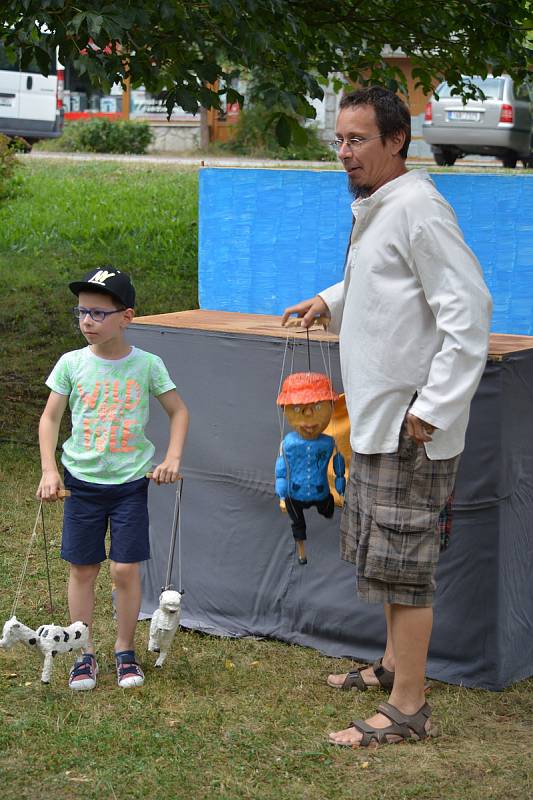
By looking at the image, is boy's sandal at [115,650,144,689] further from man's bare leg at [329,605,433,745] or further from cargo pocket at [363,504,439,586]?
cargo pocket at [363,504,439,586]

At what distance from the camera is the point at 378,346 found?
344 centimetres

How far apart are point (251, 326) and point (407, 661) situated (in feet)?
4.94

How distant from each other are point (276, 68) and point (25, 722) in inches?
188

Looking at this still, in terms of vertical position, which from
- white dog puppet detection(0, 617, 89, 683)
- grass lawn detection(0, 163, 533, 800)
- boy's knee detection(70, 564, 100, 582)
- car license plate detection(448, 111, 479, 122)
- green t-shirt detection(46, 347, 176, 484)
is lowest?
grass lawn detection(0, 163, 533, 800)

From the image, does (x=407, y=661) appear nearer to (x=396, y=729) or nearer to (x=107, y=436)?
(x=396, y=729)

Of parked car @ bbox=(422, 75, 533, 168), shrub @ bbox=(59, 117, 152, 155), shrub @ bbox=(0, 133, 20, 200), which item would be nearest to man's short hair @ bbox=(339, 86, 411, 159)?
shrub @ bbox=(0, 133, 20, 200)

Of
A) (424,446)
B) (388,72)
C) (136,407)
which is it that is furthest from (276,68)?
(424,446)

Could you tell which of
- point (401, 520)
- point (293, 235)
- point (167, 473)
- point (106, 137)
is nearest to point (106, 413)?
point (167, 473)

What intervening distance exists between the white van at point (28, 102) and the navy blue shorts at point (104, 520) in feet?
51.3

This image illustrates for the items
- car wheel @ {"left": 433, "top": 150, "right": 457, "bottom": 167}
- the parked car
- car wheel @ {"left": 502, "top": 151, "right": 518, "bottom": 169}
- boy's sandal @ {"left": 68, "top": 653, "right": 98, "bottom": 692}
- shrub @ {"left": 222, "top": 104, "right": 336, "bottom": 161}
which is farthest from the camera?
shrub @ {"left": 222, "top": 104, "right": 336, "bottom": 161}

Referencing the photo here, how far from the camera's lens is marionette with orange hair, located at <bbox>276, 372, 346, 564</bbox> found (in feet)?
12.8

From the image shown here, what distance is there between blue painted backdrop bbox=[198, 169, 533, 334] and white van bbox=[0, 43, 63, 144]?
1388 cm

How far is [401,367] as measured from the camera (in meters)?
3.41

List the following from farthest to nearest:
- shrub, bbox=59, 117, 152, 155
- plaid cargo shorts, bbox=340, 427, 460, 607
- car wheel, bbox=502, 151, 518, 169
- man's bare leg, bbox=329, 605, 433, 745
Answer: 1. shrub, bbox=59, 117, 152, 155
2. car wheel, bbox=502, 151, 518, 169
3. man's bare leg, bbox=329, 605, 433, 745
4. plaid cargo shorts, bbox=340, 427, 460, 607
